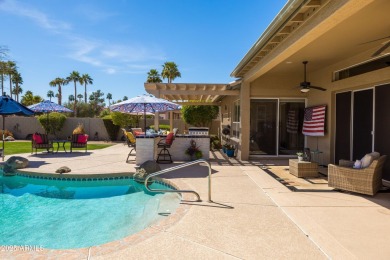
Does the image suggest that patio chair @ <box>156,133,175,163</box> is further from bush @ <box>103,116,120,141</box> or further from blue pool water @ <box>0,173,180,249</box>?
bush @ <box>103,116,120,141</box>

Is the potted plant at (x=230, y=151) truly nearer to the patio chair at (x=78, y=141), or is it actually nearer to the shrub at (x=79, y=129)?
the patio chair at (x=78, y=141)

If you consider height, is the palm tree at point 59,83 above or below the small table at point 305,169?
above

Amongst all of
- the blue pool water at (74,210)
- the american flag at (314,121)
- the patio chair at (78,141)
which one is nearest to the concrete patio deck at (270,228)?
the blue pool water at (74,210)

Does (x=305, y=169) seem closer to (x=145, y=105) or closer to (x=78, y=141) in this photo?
(x=145, y=105)

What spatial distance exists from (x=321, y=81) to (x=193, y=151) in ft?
18.4

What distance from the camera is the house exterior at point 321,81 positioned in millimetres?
4820

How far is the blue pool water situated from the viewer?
4.27 meters

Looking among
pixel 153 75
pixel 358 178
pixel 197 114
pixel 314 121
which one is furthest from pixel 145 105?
pixel 153 75

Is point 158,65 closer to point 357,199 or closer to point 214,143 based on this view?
point 214,143

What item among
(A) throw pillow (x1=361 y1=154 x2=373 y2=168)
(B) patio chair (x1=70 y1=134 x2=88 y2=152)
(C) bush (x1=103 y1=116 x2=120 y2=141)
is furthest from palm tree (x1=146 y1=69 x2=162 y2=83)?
(A) throw pillow (x1=361 y1=154 x2=373 y2=168)

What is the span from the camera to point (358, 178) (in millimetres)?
5387

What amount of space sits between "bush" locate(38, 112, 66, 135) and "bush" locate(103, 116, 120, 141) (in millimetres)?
3779

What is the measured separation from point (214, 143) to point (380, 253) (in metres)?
12.1

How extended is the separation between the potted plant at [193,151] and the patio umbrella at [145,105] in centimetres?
171
